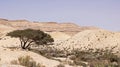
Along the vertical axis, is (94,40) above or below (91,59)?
above

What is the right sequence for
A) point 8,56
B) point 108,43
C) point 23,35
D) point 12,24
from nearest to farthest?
1. point 8,56
2. point 23,35
3. point 108,43
4. point 12,24

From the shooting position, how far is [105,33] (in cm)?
6819

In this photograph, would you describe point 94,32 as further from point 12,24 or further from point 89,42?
point 12,24

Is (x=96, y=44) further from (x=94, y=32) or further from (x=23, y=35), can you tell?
(x=23, y=35)

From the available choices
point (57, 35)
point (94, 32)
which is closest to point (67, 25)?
point (57, 35)

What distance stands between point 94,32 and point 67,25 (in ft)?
272

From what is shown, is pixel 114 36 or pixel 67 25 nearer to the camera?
pixel 114 36

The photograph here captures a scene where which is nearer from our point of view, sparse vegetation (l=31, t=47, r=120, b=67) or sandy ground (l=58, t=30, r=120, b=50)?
sparse vegetation (l=31, t=47, r=120, b=67)

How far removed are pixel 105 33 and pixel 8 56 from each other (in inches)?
1707

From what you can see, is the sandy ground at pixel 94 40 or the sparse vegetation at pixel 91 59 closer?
the sparse vegetation at pixel 91 59

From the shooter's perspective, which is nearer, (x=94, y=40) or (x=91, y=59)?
(x=91, y=59)

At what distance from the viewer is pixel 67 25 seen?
151500mm

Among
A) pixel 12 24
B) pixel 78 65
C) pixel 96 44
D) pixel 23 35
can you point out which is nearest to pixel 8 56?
pixel 78 65

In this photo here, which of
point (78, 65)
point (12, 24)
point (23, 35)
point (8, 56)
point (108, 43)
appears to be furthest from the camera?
point (12, 24)
